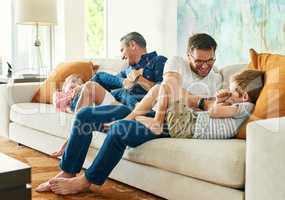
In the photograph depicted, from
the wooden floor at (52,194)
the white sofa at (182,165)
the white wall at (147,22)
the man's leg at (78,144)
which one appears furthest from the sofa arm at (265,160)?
the white wall at (147,22)

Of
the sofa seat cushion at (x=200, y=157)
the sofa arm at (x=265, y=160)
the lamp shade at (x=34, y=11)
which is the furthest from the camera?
the lamp shade at (x=34, y=11)

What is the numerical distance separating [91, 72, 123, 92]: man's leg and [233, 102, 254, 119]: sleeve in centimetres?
118

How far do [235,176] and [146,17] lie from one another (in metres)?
3.20

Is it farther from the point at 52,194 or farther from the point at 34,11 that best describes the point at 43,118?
the point at 34,11

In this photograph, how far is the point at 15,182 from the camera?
1717mm

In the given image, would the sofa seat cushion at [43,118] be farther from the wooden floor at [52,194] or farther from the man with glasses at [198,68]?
the man with glasses at [198,68]

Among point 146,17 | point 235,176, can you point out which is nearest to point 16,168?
point 235,176

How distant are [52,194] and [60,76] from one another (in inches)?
60.1

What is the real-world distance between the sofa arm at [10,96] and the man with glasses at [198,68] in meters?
1.71

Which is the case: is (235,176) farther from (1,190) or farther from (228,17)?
(228,17)

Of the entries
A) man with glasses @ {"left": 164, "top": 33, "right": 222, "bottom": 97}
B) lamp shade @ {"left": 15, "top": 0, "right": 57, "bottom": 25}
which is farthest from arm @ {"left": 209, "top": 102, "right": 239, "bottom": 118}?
lamp shade @ {"left": 15, "top": 0, "right": 57, "bottom": 25}

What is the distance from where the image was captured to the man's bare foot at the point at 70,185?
2.56 metres

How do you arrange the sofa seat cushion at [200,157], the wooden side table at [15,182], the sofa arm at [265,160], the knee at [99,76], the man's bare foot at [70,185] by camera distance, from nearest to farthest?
the wooden side table at [15,182] → the sofa arm at [265,160] → the sofa seat cushion at [200,157] → the man's bare foot at [70,185] → the knee at [99,76]

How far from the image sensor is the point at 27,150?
12.3ft
